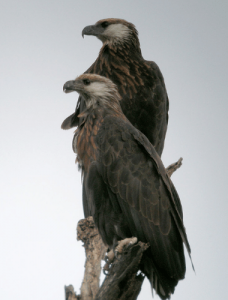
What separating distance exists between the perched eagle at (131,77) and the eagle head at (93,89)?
566 mm

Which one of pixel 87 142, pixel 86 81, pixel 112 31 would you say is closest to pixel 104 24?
pixel 112 31

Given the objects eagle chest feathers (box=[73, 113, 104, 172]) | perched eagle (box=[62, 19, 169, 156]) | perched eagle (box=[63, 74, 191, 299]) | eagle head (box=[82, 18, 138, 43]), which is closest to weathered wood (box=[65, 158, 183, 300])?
perched eagle (box=[63, 74, 191, 299])

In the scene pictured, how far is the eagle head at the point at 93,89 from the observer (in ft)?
13.9

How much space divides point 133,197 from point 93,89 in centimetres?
131

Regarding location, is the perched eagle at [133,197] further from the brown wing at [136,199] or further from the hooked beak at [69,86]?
the hooked beak at [69,86]

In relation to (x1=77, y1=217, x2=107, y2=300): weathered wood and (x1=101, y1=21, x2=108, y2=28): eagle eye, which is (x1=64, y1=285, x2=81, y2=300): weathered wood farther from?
(x1=101, y1=21, x2=108, y2=28): eagle eye

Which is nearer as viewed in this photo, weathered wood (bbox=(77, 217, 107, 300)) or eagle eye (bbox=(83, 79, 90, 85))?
weathered wood (bbox=(77, 217, 107, 300))

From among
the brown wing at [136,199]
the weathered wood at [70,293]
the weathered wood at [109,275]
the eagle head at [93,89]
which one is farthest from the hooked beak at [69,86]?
the weathered wood at [70,293]

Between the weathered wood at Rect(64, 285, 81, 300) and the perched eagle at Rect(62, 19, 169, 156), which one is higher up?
the perched eagle at Rect(62, 19, 169, 156)

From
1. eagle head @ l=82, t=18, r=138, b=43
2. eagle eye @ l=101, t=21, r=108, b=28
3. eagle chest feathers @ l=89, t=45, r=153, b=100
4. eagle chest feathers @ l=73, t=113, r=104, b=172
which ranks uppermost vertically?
eagle eye @ l=101, t=21, r=108, b=28

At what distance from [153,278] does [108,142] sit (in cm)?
131

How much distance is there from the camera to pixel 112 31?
5.32 m

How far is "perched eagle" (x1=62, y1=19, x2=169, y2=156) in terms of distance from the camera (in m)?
4.96

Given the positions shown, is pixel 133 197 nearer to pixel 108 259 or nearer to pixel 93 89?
pixel 108 259
